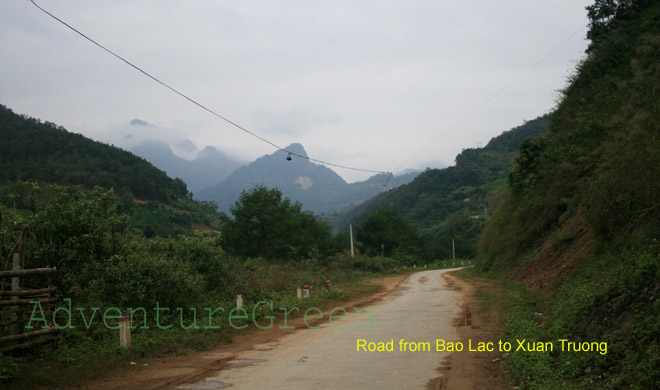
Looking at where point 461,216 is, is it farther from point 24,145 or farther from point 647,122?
point 647,122

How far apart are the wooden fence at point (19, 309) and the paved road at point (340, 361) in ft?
10.3

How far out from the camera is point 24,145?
56.7 m

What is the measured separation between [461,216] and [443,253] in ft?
47.4

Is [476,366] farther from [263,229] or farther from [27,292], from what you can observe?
[263,229]

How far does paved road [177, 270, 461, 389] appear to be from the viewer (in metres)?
7.17

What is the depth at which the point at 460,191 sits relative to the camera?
111000 millimetres

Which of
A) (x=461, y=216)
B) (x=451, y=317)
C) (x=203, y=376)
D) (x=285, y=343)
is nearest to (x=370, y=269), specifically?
(x=451, y=317)

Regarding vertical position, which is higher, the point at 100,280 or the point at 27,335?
the point at 100,280

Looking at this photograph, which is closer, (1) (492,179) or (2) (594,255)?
(2) (594,255)

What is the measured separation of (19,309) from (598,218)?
1369cm

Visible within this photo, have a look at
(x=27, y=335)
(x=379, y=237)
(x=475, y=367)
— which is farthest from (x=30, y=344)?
(x=379, y=237)

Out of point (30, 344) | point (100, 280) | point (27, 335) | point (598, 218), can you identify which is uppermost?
point (598, 218)

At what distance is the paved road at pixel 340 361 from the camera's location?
717 cm

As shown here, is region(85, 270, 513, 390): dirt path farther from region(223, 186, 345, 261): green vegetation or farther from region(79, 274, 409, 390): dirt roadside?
region(223, 186, 345, 261): green vegetation
